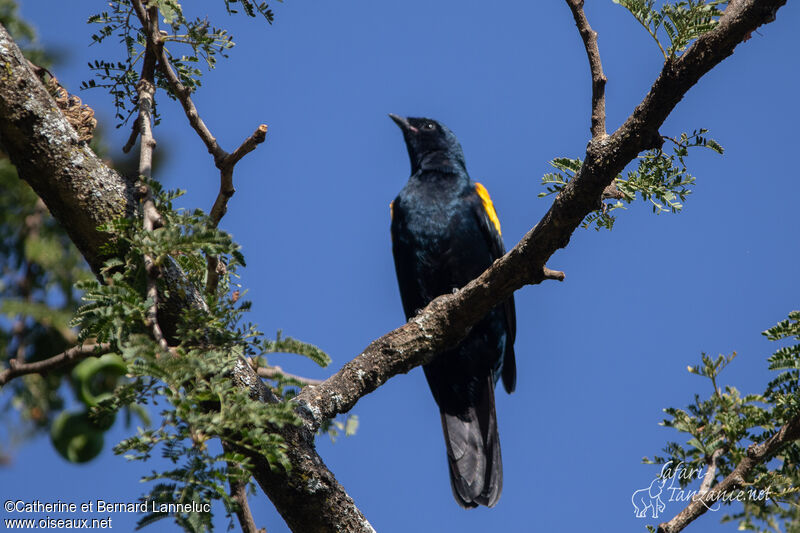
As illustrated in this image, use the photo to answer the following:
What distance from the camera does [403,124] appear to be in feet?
21.5

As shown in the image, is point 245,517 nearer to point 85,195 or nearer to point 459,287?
point 85,195

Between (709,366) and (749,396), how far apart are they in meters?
0.18

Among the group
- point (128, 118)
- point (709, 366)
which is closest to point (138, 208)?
point (128, 118)

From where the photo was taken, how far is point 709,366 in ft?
9.94

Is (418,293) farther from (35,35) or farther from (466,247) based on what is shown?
(35,35)

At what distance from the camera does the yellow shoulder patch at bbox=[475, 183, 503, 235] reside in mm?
5652

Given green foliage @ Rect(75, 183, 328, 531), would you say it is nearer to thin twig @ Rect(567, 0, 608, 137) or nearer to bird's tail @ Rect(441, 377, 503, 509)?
thin twig @ Rect(567, 0, 608, 137)

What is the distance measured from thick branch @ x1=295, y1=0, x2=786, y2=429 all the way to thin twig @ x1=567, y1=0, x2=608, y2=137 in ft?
0.28

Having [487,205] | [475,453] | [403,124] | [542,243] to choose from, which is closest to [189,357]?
[542,243]

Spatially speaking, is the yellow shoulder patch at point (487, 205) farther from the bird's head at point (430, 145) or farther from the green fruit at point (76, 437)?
the green fruit at point (76, 437)

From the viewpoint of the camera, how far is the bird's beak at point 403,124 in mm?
6457

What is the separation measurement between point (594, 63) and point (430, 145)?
3.52 m

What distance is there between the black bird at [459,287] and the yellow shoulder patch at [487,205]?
0.02m

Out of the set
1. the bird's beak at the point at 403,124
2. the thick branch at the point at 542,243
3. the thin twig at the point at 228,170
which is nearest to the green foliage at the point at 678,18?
the thick branch at the point at 542,243
